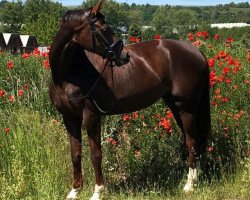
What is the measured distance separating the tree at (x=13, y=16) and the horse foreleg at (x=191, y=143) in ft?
325

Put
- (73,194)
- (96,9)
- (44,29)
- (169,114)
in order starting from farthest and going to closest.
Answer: (44,29), (169,114), (73,194), (96,9)

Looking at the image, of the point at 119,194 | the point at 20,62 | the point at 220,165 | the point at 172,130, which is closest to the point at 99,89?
the point at 119,194

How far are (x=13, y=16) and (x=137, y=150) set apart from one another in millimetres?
100708

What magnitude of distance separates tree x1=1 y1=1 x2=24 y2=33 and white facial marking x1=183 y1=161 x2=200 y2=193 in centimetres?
9911

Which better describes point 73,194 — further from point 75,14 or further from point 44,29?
point 44,29

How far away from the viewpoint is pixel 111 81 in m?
5.02

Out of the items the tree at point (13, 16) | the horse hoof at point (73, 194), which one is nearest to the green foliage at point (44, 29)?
the tree at point (13, 16)

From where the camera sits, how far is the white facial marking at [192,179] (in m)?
5.42

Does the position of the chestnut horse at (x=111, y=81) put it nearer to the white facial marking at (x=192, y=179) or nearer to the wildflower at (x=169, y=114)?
the white facial marking at (x=192, y=179)

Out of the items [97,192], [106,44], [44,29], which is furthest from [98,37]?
[44,29]

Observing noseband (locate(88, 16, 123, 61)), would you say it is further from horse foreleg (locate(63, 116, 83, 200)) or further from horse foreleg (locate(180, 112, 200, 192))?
horse foreleg (locate(180, 112, 200, 192))

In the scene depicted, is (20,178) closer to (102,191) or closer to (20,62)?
(102,191)

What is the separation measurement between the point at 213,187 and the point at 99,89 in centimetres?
191

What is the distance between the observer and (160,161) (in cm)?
611
